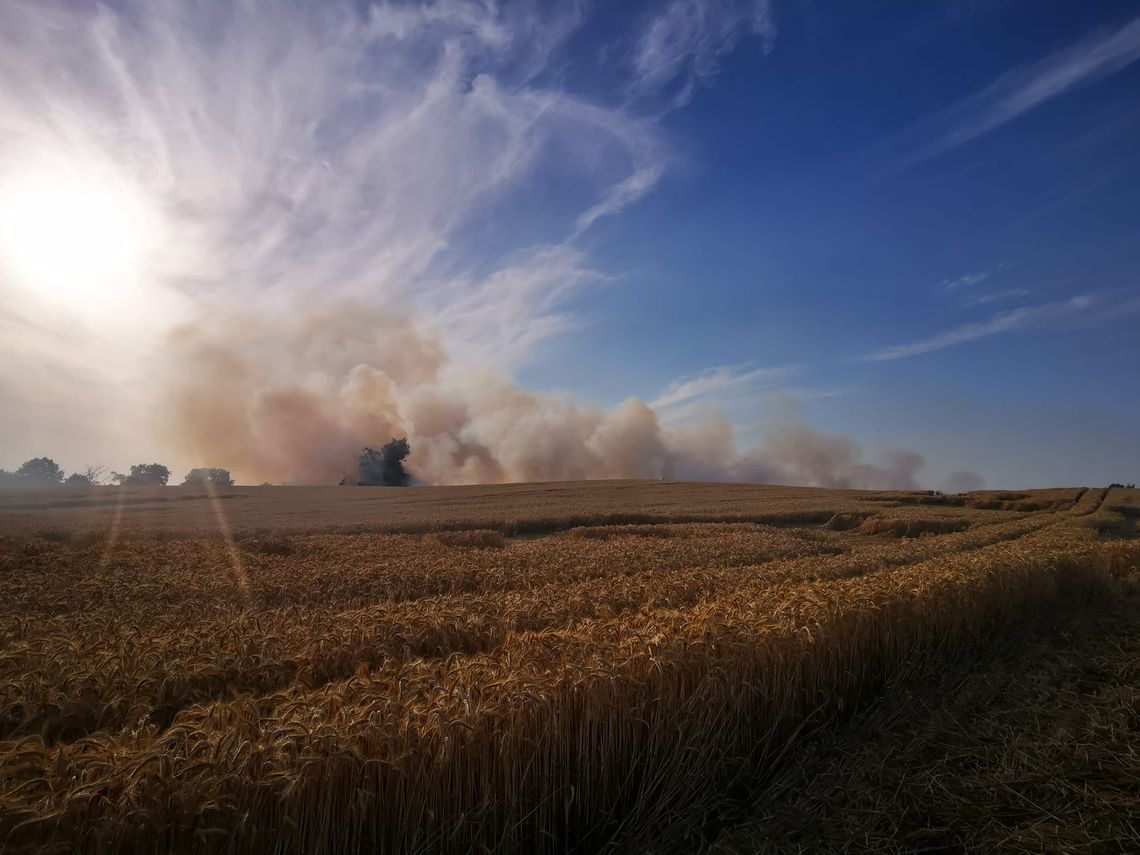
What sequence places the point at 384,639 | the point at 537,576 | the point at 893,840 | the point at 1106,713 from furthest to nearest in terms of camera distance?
the point at 537,576 → the point at 384,639 → the point at 1106,713 → the point at 893,840

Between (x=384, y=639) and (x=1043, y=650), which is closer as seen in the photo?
(x=384, y=639)

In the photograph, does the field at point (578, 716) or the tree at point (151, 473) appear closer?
the field at point (578, 716)

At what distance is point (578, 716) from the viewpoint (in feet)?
12.3

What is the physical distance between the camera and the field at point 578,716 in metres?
2.80

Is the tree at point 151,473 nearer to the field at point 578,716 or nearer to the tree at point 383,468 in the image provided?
the tree at point 383,468

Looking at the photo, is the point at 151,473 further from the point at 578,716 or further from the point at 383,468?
the point at 578,716

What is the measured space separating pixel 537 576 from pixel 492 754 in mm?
7611

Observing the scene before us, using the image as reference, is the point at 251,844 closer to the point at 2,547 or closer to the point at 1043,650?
the point at 1043,650

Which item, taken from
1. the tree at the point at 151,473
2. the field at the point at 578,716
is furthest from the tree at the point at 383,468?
the field at the point at 578,716

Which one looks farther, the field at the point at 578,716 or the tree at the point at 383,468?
the tree at the point at 383,468

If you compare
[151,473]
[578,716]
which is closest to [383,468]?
[151,473]

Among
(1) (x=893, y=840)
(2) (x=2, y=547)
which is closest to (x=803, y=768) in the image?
(1) (x=893, y=840)

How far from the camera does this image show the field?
280cm

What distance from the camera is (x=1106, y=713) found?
201 inches
